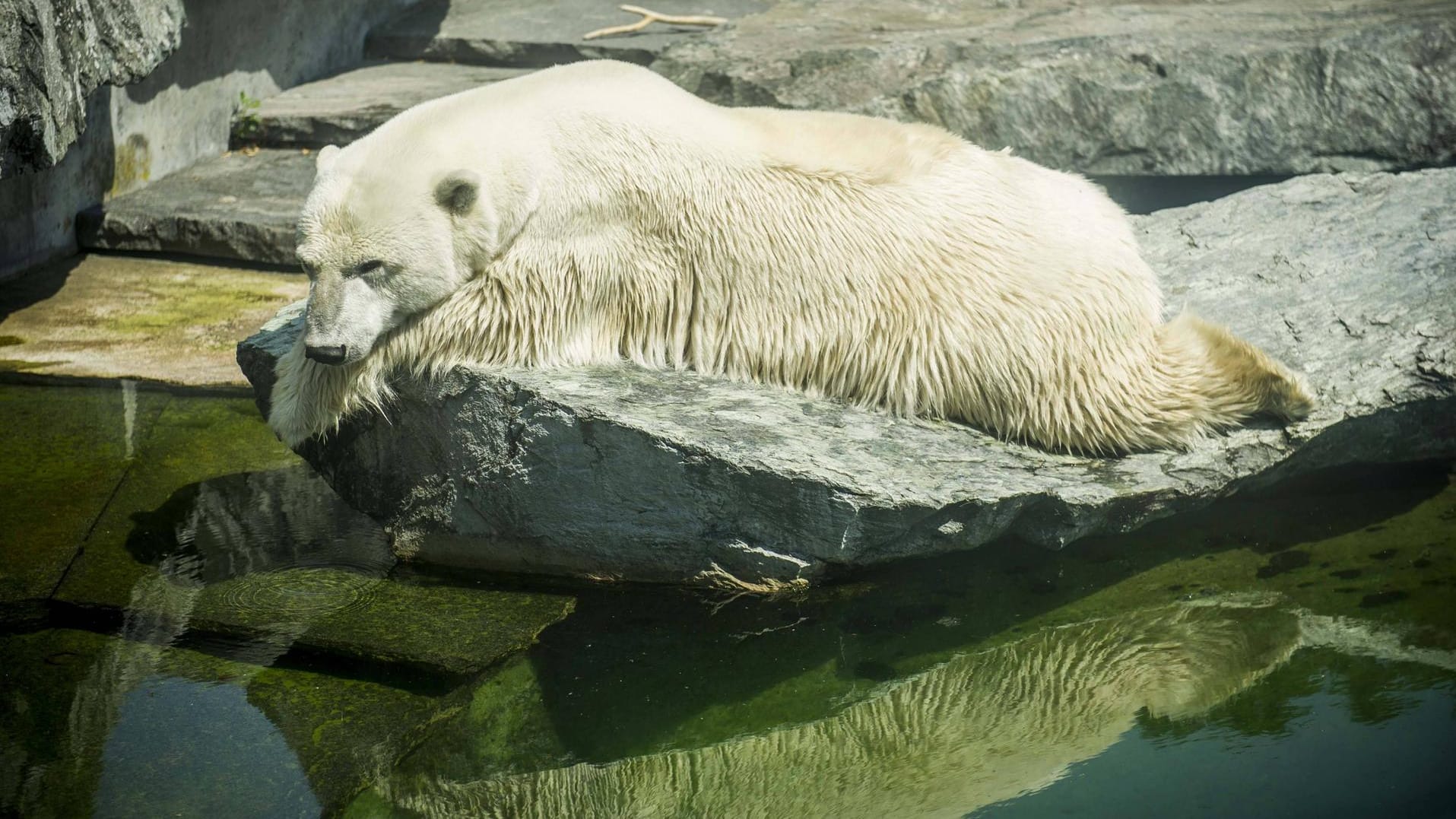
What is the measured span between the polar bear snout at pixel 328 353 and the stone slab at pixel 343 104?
3.67 metres

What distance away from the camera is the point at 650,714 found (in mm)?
2949

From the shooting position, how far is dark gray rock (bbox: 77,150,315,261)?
238 inches

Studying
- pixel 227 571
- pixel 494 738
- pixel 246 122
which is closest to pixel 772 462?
pixel 494 738

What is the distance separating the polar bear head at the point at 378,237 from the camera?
325 cm

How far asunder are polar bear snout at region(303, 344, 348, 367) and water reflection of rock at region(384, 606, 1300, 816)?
1199mm

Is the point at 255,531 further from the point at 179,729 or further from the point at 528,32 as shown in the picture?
the point at 528,32

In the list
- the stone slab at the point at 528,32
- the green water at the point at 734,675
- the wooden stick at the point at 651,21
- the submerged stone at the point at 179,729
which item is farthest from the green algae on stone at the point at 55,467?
the wooden stick at the point at 651,21

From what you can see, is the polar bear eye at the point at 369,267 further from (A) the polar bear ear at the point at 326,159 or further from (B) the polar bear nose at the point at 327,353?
(A) the polar bear ear at the point at 326,159

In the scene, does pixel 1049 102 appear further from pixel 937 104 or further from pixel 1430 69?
pixel 1430 69

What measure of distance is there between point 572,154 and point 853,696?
5.46ft

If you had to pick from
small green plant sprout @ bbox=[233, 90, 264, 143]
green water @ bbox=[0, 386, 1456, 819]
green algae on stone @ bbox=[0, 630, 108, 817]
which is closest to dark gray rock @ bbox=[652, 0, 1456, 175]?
green water @ bbox=[0, 386, 1456, 819]

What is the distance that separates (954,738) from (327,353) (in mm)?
1864

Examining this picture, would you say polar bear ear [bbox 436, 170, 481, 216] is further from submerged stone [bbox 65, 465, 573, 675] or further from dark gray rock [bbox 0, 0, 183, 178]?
dark gray rock [bbox 0, 0, 183, 178]

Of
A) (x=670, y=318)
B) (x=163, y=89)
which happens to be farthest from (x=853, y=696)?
(x=163, y=89)
